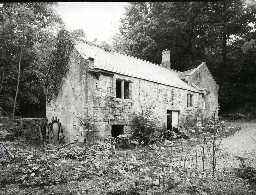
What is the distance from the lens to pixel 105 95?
16188 mm

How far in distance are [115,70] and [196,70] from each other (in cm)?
1426

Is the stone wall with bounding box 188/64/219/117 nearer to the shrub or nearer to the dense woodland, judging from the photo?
the dense woodland

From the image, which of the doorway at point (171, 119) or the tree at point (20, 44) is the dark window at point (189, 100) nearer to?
the doorway at point (171, 119)

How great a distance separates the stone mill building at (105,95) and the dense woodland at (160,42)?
9.41 m

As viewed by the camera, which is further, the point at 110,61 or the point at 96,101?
the point at 110,61

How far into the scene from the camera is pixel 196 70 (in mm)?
28438

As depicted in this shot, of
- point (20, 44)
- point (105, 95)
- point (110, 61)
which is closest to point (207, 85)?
point (110, 61)

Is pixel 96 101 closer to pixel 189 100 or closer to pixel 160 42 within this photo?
pixel 189 100

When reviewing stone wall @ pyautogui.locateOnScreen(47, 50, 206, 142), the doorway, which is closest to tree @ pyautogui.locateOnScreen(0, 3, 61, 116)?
stone wall @ pyautogui.locateOnScreen(47, 50, 206, 142)

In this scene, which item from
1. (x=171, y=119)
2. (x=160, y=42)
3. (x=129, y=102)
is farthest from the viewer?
(x=160, y=42)

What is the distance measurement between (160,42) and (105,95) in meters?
24.0

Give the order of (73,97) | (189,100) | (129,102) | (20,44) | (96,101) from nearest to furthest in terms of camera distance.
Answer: (96,101) < (73,97) < (129,102) < (189,100) < (20,44)

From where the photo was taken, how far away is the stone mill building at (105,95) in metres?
15.8

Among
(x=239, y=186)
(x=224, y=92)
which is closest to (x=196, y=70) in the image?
(x=224, y=92)
